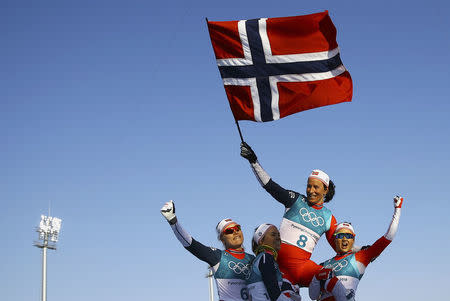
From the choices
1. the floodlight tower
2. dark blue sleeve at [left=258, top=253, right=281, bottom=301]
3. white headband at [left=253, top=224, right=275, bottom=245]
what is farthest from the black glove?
the floodlight tower

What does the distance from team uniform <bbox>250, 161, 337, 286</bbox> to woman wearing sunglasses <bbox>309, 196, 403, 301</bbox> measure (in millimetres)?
302

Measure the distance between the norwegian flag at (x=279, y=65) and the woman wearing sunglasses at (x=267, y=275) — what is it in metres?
2.79

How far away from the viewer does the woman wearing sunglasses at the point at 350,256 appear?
393 inches

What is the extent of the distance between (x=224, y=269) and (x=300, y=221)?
1.67 meters

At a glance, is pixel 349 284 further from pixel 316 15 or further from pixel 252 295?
pixel 316 15

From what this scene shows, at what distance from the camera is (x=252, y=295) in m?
8.83

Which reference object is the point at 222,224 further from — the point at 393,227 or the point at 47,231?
the point at 47,231

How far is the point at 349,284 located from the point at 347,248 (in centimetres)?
64

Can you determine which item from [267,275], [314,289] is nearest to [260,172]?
[314,289]

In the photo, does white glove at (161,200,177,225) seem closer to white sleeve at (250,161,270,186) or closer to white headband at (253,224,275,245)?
white headband at (253,224,275,245)

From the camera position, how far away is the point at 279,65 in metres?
11.8

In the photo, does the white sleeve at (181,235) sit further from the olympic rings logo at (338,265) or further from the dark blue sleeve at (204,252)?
the olympic rings logo at (338,265)

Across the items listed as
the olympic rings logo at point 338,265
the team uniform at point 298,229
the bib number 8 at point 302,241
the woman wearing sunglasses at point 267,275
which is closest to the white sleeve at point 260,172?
the team uniform at point 298,229

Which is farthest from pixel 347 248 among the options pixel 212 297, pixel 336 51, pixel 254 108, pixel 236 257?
pixel 212 297
